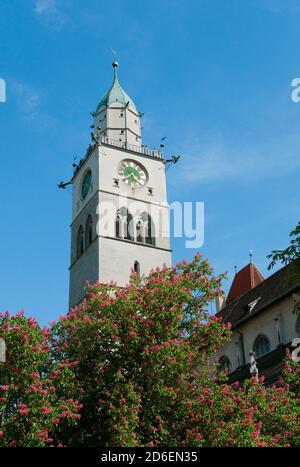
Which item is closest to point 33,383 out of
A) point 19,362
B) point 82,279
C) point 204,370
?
point 19,362

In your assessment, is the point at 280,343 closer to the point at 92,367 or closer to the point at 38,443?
the point at 92,367

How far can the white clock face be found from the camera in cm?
4728

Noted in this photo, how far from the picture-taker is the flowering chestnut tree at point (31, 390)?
14.2 meters

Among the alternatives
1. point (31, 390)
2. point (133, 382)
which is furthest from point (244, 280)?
point (31, 390)

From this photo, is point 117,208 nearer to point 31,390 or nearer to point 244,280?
point 244,280

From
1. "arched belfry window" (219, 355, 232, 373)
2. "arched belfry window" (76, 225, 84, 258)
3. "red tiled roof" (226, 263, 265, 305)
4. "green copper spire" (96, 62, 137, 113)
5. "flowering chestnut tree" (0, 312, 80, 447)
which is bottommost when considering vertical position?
"flowering chestnut tree" (0, 312, 80, 447)

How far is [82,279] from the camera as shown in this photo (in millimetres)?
44375

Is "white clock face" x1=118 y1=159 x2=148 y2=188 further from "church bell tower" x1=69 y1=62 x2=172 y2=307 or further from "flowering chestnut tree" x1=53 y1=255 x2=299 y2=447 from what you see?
"flowering chestnut tree" x1=53 y1=255 x2=299 y2=447

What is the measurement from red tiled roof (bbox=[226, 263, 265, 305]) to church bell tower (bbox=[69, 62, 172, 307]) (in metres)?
5.17

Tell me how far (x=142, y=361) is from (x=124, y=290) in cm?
225

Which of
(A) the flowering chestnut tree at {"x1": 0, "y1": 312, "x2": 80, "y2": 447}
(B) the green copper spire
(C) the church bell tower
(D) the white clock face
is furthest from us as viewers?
(B) the green copper spire

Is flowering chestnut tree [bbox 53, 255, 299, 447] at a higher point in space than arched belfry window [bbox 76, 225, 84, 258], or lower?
lower

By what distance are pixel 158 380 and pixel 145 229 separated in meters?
29.6

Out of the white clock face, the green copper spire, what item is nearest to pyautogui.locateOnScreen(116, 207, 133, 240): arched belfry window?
the white clock face
